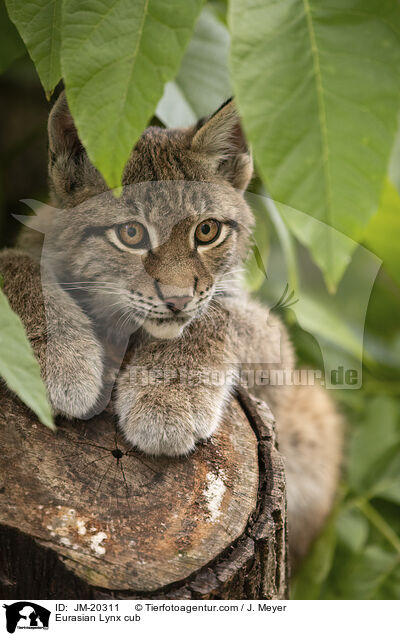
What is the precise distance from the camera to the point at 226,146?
57.3 inches

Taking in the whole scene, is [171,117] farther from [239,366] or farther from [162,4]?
[239,366]

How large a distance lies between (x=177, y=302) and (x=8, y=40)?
0.84 meters

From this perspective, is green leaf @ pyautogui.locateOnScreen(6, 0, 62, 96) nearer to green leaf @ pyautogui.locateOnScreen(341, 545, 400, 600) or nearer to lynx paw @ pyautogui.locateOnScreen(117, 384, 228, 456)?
lynx paw @ pyautogui.locateOnScreen(117, 384, 228, 456)

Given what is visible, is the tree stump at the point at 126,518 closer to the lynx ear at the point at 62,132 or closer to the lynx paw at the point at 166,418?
the lynx paw at the point at 166,418

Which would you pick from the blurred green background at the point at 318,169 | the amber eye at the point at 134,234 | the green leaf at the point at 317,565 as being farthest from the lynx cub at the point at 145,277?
the green leaf at the point at 317,565

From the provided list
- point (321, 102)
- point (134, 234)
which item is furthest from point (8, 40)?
point (321, 102)

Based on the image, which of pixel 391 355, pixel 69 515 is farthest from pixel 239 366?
pixel 391 355

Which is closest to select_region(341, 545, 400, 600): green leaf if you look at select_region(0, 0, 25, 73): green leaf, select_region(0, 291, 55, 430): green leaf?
select_region(0, 291, 55, 430): green leaf

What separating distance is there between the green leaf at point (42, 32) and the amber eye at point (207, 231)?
45 cm

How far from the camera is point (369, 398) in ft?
7.82

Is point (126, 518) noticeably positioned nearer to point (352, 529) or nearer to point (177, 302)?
point (177, 302)

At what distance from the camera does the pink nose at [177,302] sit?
133 centimetres

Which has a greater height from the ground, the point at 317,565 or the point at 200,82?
the point at 200,82

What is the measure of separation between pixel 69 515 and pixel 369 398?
155cm
